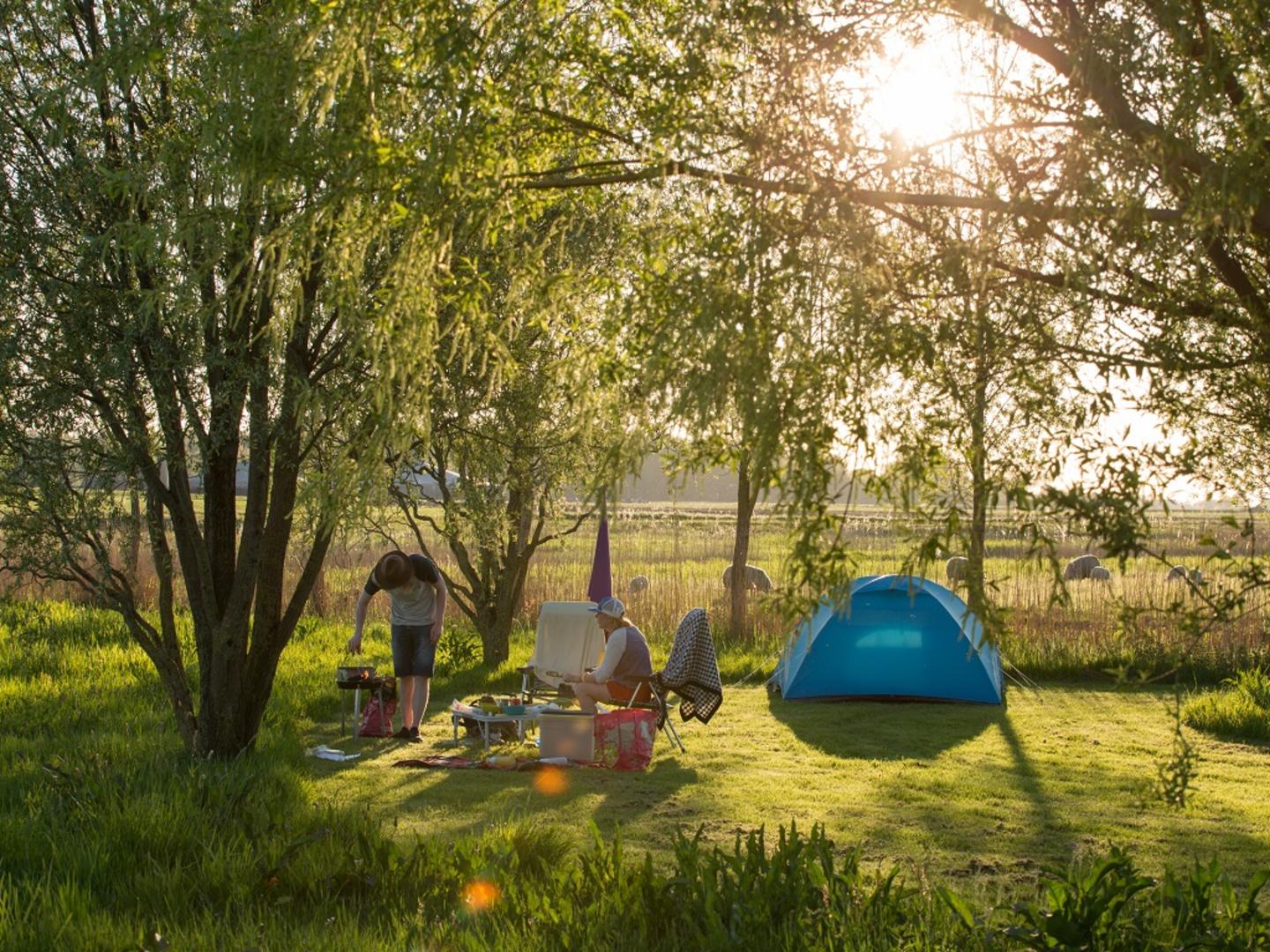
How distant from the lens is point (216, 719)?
26.7ft

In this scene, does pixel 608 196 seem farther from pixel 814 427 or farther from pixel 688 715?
pixel 688 715

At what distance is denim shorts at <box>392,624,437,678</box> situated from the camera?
9.73 metres

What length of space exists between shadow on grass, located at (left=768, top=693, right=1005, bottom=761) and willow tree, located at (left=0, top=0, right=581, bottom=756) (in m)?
4.26

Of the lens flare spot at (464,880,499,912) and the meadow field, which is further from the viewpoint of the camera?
the lens flare spot at (464,880,499,912)

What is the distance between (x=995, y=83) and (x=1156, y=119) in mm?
495

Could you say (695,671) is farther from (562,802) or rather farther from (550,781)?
(562,802)

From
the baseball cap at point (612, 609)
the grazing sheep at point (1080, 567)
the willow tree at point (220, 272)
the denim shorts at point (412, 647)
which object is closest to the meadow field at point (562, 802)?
the denim shorts at point (412, 647)

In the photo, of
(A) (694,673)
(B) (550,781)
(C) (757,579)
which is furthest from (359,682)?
(C) (757,579)

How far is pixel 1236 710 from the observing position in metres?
10.9

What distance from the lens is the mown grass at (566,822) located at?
4492 millimetres

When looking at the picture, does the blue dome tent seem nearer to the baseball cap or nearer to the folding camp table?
the baseball cap

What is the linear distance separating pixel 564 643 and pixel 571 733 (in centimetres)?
302

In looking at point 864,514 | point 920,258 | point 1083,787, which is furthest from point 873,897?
point 1083,787

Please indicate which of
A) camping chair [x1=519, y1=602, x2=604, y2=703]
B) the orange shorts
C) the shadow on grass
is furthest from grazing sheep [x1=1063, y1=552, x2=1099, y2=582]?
the orange shorts
